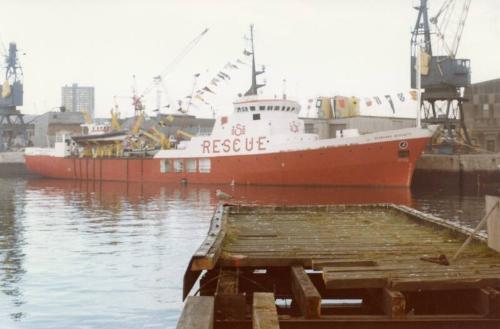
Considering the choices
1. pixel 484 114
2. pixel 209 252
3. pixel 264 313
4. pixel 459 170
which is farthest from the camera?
pixel 484 114

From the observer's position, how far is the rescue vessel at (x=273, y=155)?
4366cm

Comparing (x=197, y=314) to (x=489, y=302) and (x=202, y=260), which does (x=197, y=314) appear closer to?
(x=202, y=260)

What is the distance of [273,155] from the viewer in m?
47.4

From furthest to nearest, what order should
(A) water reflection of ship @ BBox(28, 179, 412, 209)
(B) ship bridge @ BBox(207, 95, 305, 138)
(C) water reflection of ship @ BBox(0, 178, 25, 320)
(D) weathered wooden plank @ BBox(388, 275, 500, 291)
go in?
(B) ship bridge @ BBox(207, 95, 305, 138) < (A) water reflection of ship @ BBox(28, 179, 412, 209) < (C) water reflection of ship @ BBox(0, 178, 25, 320) < (D) weathered wooden plank @ BBox(388, 275, 500, 291)

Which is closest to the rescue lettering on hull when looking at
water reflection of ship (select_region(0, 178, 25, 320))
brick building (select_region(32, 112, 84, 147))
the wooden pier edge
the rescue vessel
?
the rescue vessel

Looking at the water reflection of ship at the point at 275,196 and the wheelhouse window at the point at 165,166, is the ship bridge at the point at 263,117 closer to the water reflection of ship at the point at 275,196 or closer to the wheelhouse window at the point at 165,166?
the water reflection of ship at the point at 275,196

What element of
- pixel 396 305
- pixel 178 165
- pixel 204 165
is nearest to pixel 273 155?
pixel 204 165

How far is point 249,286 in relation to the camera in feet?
30.1

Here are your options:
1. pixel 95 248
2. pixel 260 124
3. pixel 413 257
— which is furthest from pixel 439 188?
pixel 413 257

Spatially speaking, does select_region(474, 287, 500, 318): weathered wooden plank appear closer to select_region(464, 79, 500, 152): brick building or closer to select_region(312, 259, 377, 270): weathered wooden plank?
select_region(312, 259, 377, 270): weathered wooden plank

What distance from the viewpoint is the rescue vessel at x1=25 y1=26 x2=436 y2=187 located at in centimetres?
4366

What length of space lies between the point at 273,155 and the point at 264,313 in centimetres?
4159

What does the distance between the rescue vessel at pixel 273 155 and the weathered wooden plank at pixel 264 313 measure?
125 feet

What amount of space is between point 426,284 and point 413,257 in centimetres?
185
